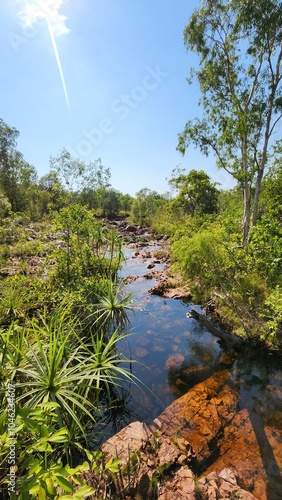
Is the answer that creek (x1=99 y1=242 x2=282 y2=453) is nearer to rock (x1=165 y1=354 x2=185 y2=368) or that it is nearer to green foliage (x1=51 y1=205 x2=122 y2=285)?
rock (x1=165 y1=354 x2=185 y2=368)

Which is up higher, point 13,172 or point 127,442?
point 13,172

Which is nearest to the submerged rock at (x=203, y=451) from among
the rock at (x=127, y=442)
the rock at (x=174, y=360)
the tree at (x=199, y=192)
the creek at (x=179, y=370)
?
the rock at (x=127, y=442)

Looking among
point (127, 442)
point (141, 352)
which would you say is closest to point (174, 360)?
point (141, 352)

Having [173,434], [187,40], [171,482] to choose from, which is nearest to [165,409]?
[173,434]

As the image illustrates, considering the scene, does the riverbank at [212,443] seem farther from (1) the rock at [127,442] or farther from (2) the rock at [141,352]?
(2) the rock at [141,352]

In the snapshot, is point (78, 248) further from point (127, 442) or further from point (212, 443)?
point (212, 443)

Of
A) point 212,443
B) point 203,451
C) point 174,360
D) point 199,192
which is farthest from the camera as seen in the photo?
point 199,192

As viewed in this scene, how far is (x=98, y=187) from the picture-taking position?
7.36 metres

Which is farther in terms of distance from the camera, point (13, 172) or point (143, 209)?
point (143, 209)

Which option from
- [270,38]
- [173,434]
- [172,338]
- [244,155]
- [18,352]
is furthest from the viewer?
[244,155]

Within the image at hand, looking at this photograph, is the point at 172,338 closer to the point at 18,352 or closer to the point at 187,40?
the point at 18,352

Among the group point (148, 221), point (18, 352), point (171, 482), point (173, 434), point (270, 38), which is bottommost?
point (173, 434)

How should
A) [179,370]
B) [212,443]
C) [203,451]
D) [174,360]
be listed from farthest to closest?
[174,360] < [179,370] < [212,443] < [203,451]

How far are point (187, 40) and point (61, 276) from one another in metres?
10.0
